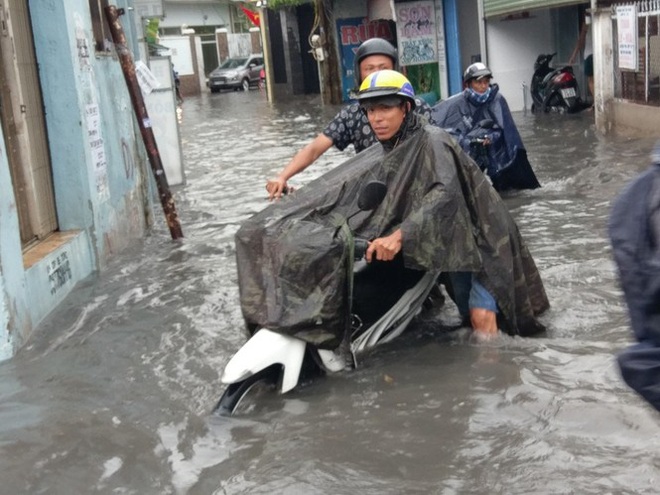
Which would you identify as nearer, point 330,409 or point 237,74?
point 330,409

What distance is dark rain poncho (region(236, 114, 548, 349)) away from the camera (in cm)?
450

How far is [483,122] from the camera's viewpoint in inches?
362

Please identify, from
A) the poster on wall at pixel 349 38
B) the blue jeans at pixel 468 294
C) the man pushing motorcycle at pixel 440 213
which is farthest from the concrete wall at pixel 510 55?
the man pushing motorcycle at pixel 440 213

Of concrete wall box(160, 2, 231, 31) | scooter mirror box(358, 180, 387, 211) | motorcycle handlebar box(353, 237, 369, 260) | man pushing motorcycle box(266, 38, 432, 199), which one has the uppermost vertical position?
concrete wall box(160, 2, 231, 31)

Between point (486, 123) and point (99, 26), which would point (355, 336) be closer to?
point (486, 123)

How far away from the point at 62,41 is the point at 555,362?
14.8 feet

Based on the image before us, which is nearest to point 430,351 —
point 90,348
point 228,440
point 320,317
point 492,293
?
point 492,293

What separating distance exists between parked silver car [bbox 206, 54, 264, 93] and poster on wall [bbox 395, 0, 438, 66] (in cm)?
2191

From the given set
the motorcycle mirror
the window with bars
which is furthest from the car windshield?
the motorcycle mirror

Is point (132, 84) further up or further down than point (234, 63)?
further up

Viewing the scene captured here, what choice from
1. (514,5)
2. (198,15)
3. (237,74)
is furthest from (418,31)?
(198,15)

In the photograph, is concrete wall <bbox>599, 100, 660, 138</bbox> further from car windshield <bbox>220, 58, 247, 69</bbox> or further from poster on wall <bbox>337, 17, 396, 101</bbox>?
car windshield <bbox>220, 58, 247, 69</bbox>

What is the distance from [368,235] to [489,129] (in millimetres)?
4841

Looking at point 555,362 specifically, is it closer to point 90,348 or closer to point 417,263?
point 417,263
